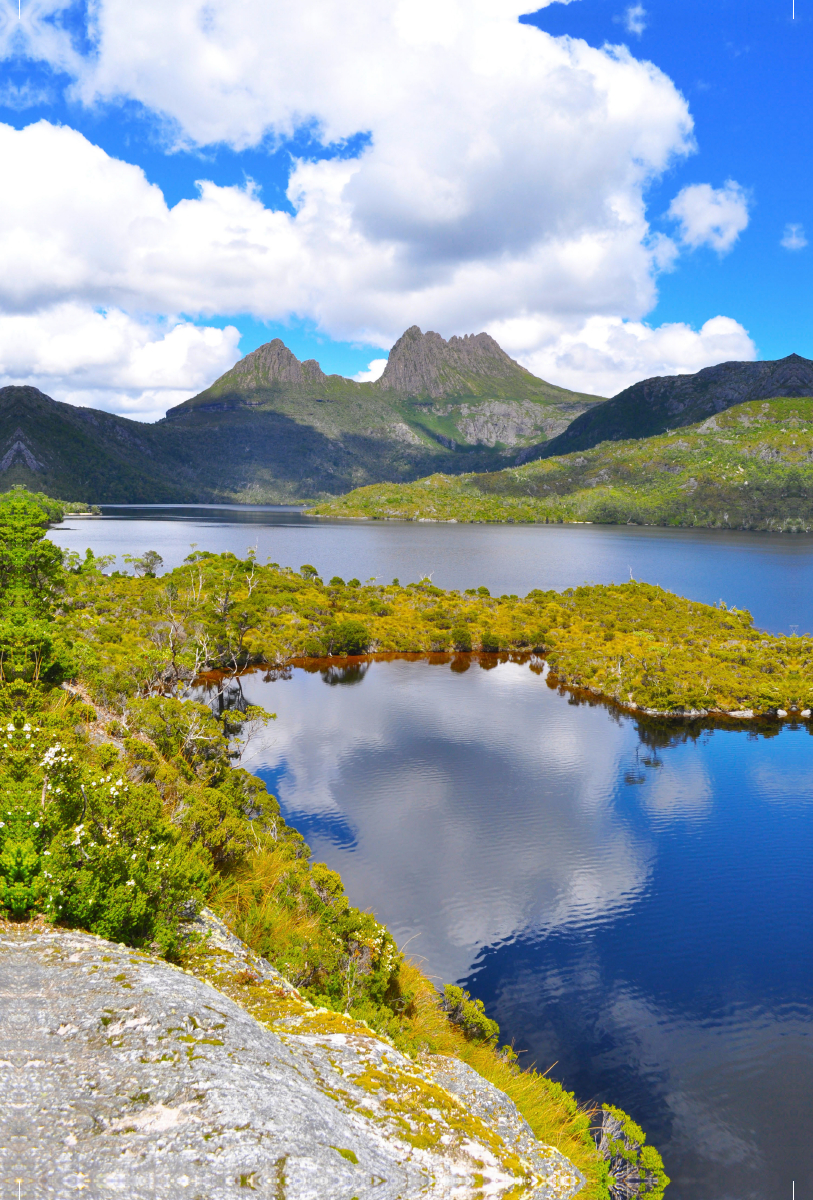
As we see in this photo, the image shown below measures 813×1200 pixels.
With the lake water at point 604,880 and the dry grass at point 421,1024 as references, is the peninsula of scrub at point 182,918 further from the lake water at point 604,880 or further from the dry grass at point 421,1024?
the lake water at point 604,880

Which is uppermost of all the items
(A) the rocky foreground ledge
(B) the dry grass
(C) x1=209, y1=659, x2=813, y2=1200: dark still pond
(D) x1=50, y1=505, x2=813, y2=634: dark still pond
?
(D) x1=50, y1=505, x2=813, y2=634: dark still pond

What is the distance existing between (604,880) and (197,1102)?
915 inches

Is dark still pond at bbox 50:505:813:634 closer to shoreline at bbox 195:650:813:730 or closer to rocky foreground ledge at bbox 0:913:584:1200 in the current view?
shoreline at bbox 195:650:813:730

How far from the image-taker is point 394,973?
15648 millimetres

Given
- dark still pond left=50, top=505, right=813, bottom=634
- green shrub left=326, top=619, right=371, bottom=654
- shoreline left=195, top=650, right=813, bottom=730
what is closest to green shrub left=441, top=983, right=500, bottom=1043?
shoreline left=195, top=650, right=813, bottom=730

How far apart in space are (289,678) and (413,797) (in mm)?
26846

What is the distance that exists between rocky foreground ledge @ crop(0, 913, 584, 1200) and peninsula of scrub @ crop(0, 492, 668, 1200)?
0.12ft

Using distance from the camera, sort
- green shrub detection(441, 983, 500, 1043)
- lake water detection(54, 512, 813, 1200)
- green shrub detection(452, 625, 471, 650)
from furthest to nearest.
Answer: green shrub detection(452, 625, 471, 650)
lake water detection(54, 512, 813, 1200)
green shrub detection(441, 983, 500, 1043)

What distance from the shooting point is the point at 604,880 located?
24.8 m

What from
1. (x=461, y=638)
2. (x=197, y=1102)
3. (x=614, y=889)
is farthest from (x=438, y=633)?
(x=197, y=1102)

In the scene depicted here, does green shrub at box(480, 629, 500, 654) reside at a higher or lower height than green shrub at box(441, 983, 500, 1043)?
higher

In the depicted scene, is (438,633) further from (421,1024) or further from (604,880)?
(421,1024)

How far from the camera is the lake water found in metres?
16.0

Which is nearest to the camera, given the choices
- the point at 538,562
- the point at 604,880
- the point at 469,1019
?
the point at 469,1019
